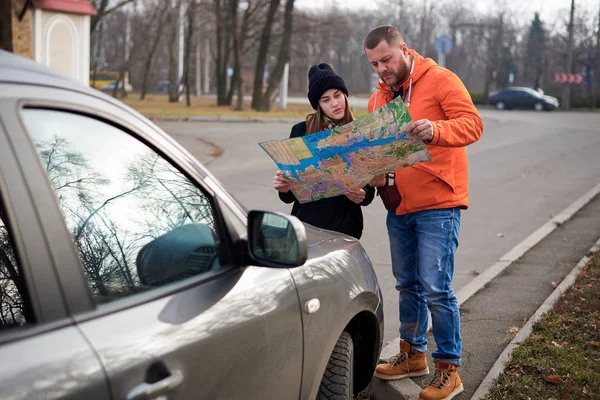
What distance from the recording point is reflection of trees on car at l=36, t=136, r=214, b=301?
83.4 inches

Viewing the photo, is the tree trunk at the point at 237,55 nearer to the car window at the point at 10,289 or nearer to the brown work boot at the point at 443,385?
the brown work boot at the point at 443,385

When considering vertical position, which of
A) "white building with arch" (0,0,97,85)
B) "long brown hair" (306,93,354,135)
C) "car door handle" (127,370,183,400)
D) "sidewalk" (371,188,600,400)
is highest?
"white building with arch" (0,0,97,85)

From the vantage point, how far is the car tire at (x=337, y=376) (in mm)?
3000

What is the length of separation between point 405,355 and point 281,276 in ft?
6.80

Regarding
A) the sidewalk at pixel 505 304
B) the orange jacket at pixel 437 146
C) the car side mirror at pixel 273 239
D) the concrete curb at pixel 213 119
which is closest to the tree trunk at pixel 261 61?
the concrete curb at pixel 213 119

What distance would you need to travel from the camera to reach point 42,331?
5.71 ft

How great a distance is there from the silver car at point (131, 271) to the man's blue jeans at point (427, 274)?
3.85 feet

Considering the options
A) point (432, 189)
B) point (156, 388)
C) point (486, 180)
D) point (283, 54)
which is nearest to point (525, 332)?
point (432, 189)

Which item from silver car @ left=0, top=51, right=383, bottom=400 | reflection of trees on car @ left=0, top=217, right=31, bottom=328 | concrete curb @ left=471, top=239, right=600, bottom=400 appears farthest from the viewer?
concrete curb @ left=471, top=239, right=600, bottom=400

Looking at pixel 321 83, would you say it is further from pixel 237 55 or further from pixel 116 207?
pixel 237 55

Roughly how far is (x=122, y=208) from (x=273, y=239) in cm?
48

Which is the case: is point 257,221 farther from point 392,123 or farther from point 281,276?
→ point 392,123

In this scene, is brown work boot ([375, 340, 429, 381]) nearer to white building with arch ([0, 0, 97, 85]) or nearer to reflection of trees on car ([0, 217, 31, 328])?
reflection of trees on car ([0, 217, 31, 328])

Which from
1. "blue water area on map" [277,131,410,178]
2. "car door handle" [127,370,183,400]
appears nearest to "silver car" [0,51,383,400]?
"car door handle" [127,370,183,400]
